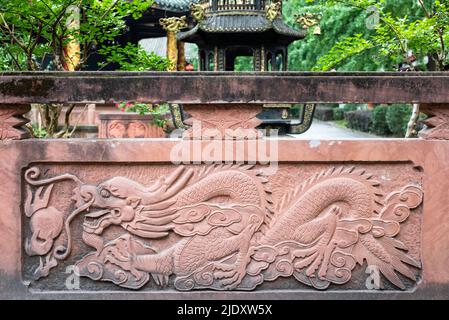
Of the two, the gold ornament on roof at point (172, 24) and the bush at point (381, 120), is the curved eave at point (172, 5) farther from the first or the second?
the bush at point (381, 120)

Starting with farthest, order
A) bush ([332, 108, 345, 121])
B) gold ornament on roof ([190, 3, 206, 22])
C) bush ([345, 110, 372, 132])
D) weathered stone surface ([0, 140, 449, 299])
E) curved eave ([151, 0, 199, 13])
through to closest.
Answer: bush ([332, 108, 345, 121])
bush ([345, 110, 372, 132])
curved eave ([151, 0, 199, 13])
gold ornament on roof ([190, 3, 206, 22])
weathered stone surface ([0, 140, 449, 299])

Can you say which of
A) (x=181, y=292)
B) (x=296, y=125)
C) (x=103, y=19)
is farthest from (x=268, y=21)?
(x=181, y=292)

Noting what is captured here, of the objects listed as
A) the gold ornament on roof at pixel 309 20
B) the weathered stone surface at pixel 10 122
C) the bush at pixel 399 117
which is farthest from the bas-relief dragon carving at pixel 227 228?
the bush at pixel 399 117

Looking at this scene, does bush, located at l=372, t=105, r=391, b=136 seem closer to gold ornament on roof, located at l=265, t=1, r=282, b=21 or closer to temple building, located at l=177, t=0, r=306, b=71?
temple building, located at l=177, t=0, r=306, b=71

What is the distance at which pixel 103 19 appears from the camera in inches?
204

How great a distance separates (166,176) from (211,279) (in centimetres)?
77

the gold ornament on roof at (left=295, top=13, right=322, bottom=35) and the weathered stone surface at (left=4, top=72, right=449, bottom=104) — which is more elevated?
the gold ornament on roof at (left=295, top=13, right=322, bottom=35)

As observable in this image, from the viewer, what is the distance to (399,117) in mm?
16203

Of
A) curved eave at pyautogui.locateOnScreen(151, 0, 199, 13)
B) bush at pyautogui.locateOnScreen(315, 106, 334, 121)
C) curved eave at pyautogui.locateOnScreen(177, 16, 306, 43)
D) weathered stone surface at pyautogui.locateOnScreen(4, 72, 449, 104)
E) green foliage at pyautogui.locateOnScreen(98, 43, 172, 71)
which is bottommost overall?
bush at pyautogui.locateOnScreen(315, 106, 334, 121)

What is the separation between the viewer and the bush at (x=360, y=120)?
65.1 feet

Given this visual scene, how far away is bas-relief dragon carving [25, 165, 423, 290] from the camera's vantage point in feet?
11.0

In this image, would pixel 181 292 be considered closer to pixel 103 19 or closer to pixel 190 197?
pixel 190 197

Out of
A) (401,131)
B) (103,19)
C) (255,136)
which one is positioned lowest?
(401,131)

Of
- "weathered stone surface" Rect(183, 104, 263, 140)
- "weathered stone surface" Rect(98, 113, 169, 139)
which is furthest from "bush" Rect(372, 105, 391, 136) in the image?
"weathered stone surface" Rect(183, 104, 263, 140)
